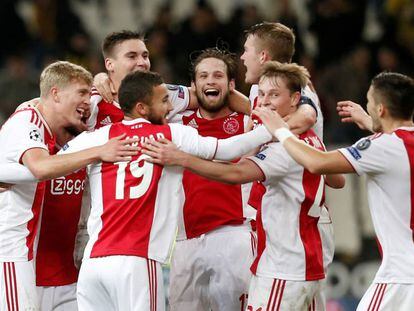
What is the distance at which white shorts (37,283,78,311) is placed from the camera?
798 cm

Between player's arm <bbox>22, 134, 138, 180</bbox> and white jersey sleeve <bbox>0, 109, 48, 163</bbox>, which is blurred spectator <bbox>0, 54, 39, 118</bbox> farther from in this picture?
player's arm <bbox>22, 134, 138, 180</bbox>

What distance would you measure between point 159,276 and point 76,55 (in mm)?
8794

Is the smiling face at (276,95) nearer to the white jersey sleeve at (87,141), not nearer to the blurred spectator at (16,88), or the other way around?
the white jersey sleeve at (87,141)

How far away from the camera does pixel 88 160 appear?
7.13 m

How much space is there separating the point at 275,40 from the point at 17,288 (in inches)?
113

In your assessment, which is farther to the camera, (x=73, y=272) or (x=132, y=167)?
(x=73, y=272)

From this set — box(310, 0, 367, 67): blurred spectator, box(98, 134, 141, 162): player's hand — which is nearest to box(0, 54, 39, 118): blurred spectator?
box(310, 0, 367, 67): blurred spectator

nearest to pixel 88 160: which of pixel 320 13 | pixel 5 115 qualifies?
pixel 5 115

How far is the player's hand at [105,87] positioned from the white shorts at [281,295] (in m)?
2.05

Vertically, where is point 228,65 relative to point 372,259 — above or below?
above

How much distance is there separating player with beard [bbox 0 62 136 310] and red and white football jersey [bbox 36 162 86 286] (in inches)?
7.0

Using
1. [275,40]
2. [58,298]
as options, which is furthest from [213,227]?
[275,40]

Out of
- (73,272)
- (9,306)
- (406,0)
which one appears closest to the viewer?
(9,306)

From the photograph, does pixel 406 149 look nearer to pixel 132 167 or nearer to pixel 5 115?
pixel 132 167
